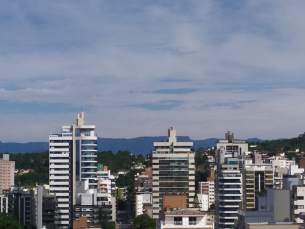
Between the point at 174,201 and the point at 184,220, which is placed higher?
the point at 174,201

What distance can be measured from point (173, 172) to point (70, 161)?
1568 centimetres

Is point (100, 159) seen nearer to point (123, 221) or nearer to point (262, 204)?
point (123, 221)

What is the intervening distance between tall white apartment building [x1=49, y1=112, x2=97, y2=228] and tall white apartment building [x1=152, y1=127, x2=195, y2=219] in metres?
9.85

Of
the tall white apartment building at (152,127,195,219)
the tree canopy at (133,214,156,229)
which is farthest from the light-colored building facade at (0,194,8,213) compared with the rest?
the tall white apartment building at (152,127,195,219)

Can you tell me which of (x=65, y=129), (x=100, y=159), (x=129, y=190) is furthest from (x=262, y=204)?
(x=100, y=159)

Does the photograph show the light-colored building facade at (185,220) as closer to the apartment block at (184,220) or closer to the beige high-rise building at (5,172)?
the apartment block at (184,220)

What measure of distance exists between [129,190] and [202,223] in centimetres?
10146

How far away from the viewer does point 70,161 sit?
92562 millimetres

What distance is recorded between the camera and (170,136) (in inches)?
3625

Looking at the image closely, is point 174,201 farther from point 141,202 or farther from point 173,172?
point 141,202

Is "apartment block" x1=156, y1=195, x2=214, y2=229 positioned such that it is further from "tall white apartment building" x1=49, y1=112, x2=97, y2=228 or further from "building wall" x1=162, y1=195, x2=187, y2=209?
→ "tall white apartment building" x1=49, y1=112, x2=97, y2=228

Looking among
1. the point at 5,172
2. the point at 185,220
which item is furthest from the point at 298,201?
the point at 5,172

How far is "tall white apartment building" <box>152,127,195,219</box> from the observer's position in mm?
86938

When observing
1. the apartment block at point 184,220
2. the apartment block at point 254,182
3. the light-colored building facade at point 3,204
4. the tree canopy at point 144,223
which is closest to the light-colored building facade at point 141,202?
the tree canopy at point 144,223
